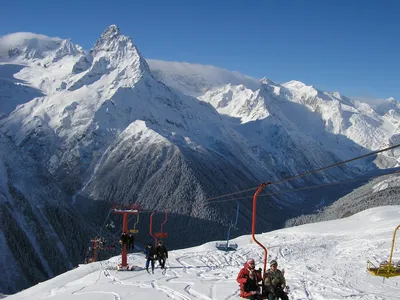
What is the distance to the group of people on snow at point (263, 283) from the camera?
2209cm

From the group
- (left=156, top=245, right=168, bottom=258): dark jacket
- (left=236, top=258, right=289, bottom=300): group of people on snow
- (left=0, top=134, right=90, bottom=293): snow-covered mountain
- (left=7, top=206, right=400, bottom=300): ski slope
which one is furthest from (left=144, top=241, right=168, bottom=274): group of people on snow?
(left=0, top=134, right=90, bottom=293): snow-covered mountain

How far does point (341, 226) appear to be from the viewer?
9044 centimetres

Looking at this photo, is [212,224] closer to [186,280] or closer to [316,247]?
[316,247]

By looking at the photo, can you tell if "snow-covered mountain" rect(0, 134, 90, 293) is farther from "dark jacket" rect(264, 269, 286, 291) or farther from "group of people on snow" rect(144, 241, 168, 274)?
"dark jacket" rect(264, 269, 286, 291)

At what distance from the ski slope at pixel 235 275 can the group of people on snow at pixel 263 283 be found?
18.7ft

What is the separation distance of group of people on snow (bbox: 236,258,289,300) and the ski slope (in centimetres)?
571

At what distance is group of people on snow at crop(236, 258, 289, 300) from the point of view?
72.5 ft

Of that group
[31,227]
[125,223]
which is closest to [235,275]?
[125,223]

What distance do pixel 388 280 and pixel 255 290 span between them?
1838 cm

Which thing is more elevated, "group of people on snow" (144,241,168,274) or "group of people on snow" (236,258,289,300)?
"group of people on snow" (236,258,289,300)

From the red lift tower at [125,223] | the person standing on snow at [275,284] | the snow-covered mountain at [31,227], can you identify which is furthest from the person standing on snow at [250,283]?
the snow-covered mountain at [31,227]

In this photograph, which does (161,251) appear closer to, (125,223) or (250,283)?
(125,223)

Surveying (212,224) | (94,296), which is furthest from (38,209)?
(94,296)

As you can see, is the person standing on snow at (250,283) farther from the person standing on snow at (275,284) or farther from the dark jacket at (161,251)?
the dark jacket at (161,251)
